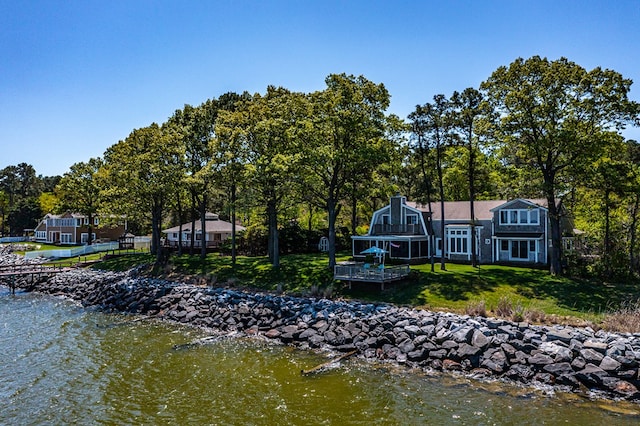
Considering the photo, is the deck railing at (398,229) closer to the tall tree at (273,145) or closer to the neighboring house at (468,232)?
the neighboring house at (468,232)

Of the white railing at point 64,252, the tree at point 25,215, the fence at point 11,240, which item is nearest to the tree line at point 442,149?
the white railing at point 64,252

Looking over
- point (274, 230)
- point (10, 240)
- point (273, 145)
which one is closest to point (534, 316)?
point (274, 230)

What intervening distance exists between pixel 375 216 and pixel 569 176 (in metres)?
15.1

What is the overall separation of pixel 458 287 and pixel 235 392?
48.8ft

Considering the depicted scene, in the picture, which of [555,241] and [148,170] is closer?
[555,241]

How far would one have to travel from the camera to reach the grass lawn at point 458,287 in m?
22.1

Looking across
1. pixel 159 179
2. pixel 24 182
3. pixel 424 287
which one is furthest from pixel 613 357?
pixel 24 182

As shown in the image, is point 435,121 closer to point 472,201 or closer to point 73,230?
point 472,201

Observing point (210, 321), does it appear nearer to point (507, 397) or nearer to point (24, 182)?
point (507, 397)

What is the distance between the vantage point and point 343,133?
96.4ft

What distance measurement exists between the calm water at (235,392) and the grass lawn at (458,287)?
7163mm

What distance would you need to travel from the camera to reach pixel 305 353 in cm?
1898

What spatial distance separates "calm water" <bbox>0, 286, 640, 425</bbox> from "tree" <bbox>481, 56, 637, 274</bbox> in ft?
55.8

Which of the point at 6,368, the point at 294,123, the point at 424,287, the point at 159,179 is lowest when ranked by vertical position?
the point at 6,368
